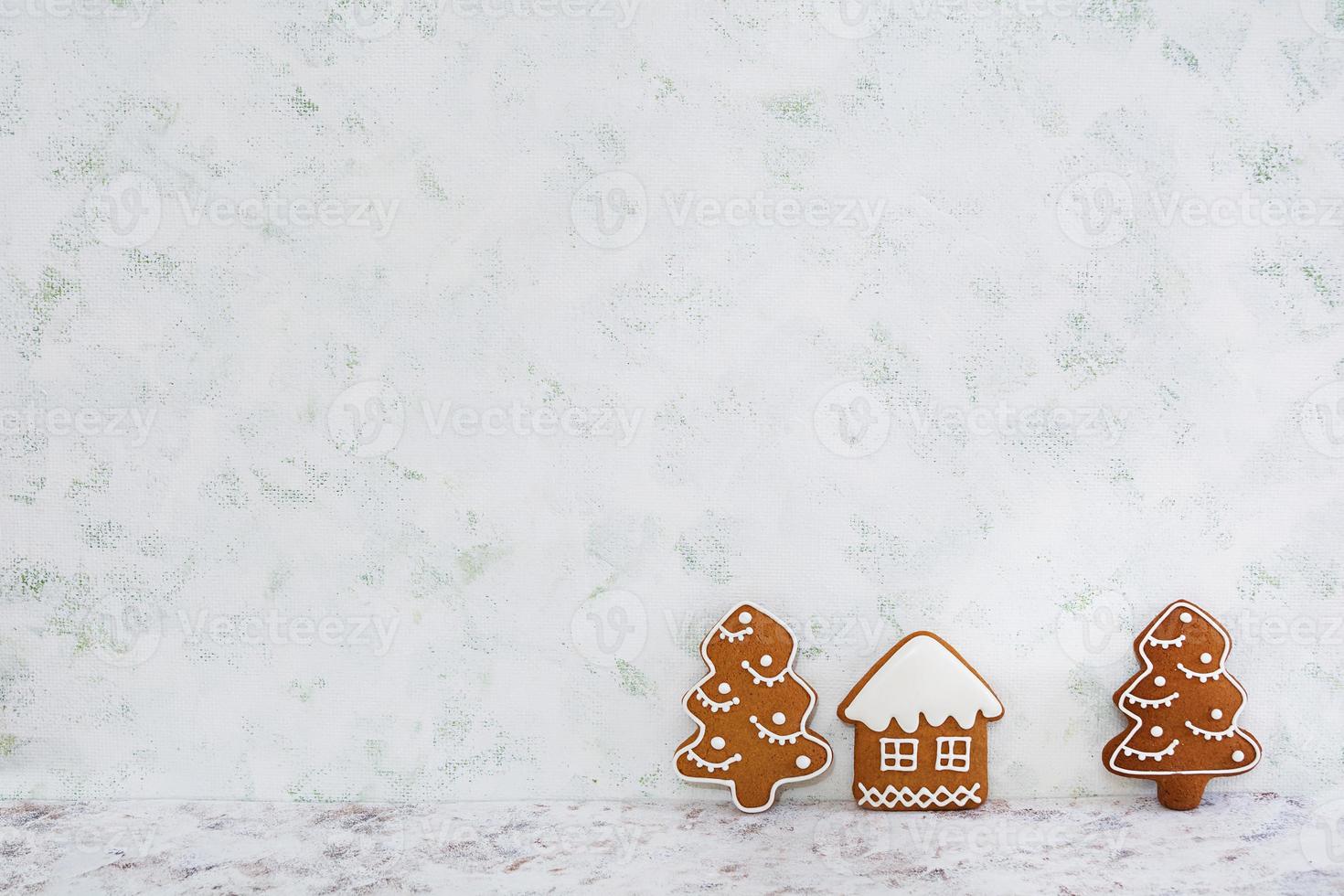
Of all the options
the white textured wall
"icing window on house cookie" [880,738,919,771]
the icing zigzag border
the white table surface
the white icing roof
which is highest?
the white textured wall

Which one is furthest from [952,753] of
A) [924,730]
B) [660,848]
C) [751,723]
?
[660,848]

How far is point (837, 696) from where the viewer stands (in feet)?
4.73

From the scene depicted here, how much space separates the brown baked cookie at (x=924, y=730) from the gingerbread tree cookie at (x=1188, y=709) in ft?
0.71

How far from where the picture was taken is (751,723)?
4.50 ft

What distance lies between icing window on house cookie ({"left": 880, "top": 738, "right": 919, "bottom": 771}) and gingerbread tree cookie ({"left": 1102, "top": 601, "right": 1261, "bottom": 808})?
31 cm

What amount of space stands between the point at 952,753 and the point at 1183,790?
1.09 feet

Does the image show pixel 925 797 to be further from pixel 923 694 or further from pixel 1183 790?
pixel 1183 790

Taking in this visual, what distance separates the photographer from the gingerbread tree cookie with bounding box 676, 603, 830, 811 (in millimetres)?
1370

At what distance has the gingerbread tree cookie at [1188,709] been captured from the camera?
Answer: 4.44 feet

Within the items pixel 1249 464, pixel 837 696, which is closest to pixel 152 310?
pixel 837 696

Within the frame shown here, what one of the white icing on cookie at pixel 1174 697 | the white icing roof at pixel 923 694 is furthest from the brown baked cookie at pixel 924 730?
the white icing on cookie at pixel 1174 697

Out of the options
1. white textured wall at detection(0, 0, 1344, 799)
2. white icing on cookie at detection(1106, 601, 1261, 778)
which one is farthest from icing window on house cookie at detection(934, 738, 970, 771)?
white icing on cookie at detection(1106, 601, 1261, 778)

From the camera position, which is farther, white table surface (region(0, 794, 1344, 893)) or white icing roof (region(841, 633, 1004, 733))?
white icing roof (region(841, 633, 1004, 733))

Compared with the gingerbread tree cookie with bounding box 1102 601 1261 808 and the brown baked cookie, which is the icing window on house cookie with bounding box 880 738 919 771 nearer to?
the brown baked cookie
